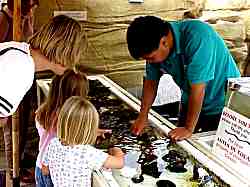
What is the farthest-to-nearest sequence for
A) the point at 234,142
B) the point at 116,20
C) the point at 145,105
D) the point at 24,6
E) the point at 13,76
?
the point at 116,20 < the point at 24,6 < the point at 145,105 < the point at 234,142 < the point at 13,76

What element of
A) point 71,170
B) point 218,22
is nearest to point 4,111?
point 71,170

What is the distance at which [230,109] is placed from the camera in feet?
5.76

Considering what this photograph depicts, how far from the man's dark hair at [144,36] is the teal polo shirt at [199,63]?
16 cm

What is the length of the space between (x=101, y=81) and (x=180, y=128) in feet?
3.93

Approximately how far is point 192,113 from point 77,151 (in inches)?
21.1

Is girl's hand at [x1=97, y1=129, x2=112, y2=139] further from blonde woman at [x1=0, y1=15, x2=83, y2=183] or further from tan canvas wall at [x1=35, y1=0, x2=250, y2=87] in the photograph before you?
tan canvas wall at [x1=35, y1=0, x2=250, y2=87]

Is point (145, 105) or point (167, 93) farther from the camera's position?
point (167, 93)

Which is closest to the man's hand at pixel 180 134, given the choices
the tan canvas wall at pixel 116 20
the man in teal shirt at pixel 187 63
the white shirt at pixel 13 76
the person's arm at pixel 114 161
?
the man in teal shirt at pixel 187 63

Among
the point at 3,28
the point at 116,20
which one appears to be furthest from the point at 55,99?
the point at 116,20

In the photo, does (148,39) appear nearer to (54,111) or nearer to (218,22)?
(54,111)

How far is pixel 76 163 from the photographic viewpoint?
1799 mm

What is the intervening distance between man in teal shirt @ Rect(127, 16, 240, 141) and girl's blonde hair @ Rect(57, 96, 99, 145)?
1.05ft

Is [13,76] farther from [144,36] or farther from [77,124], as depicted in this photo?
[144,36]

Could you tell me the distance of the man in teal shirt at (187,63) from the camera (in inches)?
75.8
